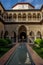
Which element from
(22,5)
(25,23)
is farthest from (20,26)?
(22,5)

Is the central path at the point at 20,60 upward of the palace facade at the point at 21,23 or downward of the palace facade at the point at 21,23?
downward

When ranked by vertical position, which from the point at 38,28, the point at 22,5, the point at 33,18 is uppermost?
the point at 22,5

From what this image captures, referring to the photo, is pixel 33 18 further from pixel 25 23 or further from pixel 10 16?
pixel 10 16

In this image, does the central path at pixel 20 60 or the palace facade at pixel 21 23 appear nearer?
the central path at pixel 20 60

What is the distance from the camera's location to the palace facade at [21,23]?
32156 millimetres

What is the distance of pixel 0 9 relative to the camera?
31.6 metres

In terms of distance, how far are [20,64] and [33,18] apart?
28.0 meters

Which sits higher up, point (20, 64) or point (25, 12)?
point (25, 12)

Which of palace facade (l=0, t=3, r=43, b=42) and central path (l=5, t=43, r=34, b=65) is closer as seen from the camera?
central path (l=5, t=43, r=34, b=65)

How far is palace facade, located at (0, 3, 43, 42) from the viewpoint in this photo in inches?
1266

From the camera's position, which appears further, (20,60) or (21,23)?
(21,23)

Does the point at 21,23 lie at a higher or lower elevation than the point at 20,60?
higher

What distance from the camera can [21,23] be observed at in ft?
107

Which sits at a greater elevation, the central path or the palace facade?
the palace facade
